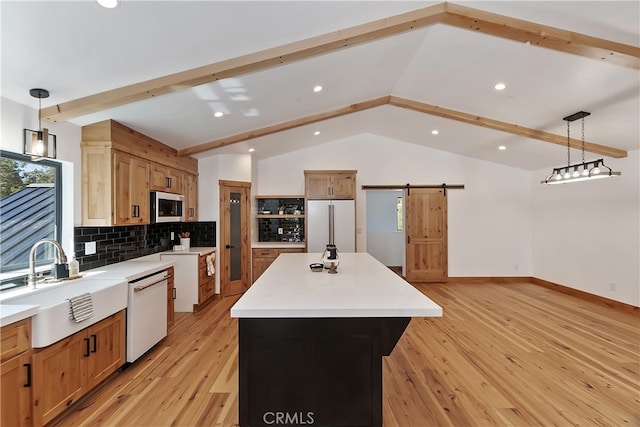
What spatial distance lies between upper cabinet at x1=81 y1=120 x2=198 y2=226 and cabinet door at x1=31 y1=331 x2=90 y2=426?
4.27ft

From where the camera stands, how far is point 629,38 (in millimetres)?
2260

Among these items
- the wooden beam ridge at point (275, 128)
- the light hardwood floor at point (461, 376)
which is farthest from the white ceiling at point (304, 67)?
the light hardwood floor at point (461, 376)

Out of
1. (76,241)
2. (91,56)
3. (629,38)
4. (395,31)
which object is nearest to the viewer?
(91,56)

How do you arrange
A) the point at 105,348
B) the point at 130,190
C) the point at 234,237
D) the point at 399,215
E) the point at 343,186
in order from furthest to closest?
the point at 399,215 < the point at 343,186 < the point at 234,237 < the point at 130,190 < the point at 105,348

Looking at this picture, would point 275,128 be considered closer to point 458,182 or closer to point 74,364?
point 74,364

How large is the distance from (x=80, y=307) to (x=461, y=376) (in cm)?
306

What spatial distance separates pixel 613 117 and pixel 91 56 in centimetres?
510

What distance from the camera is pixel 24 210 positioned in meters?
2.48

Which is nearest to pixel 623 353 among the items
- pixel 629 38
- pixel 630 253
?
pixel 630 253

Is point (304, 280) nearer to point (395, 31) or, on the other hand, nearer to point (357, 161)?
point (395, 31)

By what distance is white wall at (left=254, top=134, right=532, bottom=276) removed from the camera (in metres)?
6.15

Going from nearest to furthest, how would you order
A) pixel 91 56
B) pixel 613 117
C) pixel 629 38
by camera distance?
pixel 91 56 < pixel 629 38 < pixel 613 117

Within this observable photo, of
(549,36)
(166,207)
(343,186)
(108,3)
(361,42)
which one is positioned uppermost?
(361,42)

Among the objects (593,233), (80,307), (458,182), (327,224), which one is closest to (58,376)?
(80,307)
